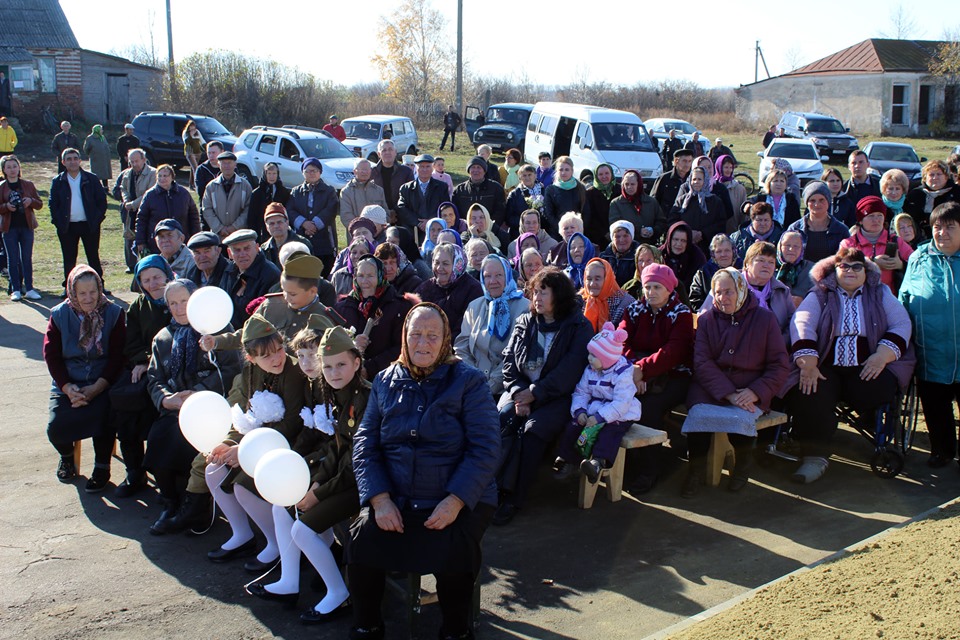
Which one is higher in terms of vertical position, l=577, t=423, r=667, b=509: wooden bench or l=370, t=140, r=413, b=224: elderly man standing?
l=370, t=140, r=413, b=224: elderly man standing

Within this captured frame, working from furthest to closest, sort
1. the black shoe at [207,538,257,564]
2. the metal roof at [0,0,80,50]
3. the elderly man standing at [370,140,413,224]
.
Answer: the metal roof at [0,0,80,50] → the elderly man standing at [370,140,413,224] → the black shoe at [207,538,257,564]

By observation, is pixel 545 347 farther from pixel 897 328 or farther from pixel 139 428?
pixel 139 428

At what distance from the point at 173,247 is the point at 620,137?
15033 millimetres

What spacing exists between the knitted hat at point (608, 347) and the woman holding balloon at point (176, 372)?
2517mm

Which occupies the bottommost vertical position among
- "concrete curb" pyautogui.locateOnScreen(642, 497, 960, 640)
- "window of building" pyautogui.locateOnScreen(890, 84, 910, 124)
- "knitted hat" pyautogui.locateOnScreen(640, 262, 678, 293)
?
"concrete curb" pyautogui.locateOnScreen(642, 497, 960, 640)

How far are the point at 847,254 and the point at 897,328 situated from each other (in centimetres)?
64

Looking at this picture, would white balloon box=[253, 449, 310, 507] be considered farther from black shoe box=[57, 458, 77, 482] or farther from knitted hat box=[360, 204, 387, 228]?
knitted hat box=[360, 204, 387, 228]

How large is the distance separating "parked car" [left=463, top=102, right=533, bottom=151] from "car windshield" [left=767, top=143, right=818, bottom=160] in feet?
26.7

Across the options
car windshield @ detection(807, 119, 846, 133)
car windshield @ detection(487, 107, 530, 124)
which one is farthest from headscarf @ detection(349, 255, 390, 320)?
car windshield @ detection(807, 119, 846, 133)

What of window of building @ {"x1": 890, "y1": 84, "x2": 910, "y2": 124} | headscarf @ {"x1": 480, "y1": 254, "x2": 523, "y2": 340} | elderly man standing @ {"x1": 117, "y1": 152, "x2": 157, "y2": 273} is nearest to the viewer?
headscarf @ {"x1": 480, "y1": 254, "x2": 523, "y2": 340}

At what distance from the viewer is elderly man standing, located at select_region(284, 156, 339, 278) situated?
1128 centimetres

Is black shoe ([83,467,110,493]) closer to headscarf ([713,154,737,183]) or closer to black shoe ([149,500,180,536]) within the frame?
black shoe ([149,500,180,536])

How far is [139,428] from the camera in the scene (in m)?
6.39

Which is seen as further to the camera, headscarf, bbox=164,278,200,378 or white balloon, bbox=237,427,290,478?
headscarf, bbox=164,278,200,378
